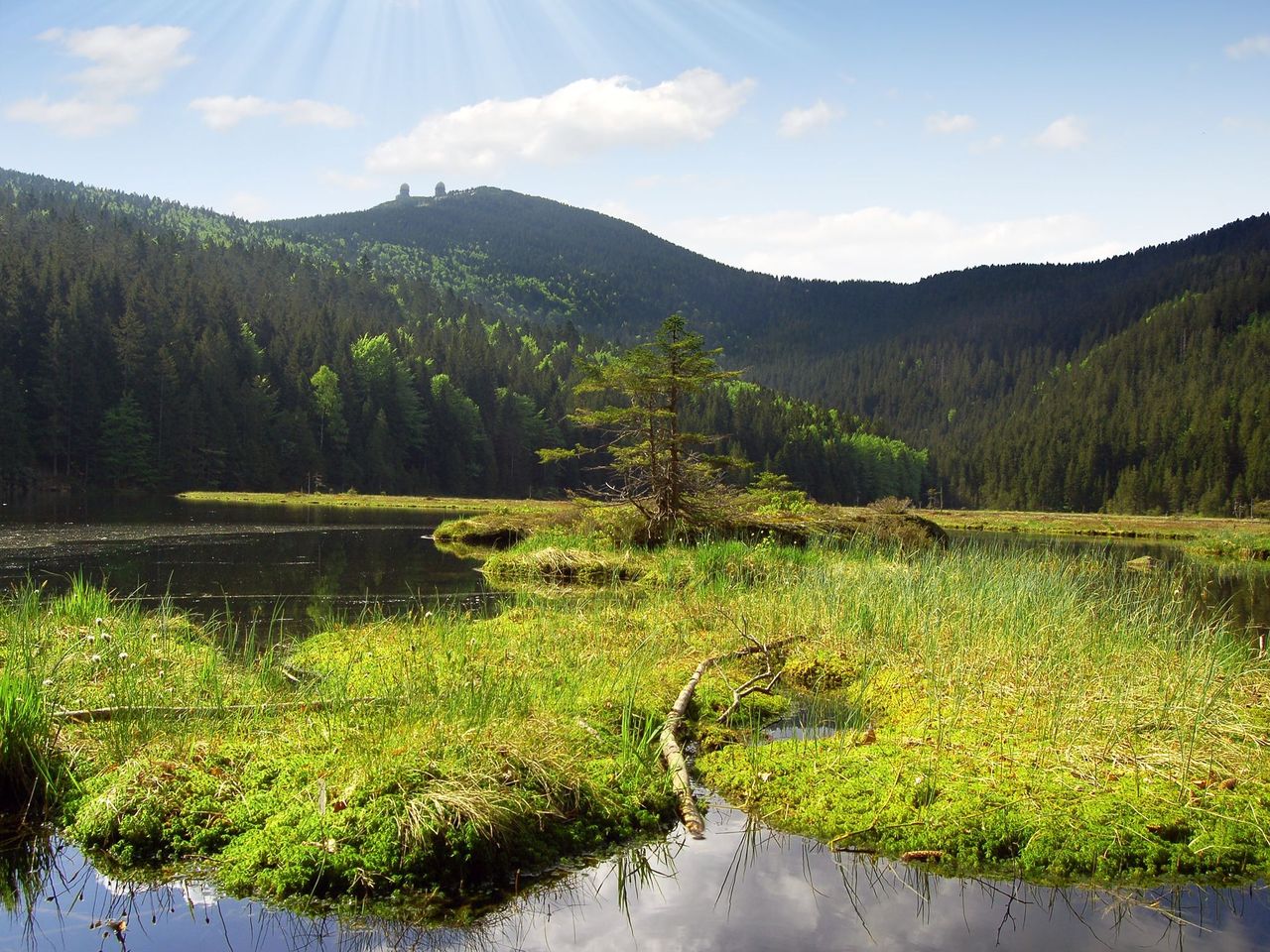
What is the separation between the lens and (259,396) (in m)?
89.1

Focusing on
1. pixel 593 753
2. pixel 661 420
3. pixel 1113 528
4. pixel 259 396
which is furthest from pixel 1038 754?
pixel 259 396

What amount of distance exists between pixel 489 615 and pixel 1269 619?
15.8 m

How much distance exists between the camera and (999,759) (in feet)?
25.0

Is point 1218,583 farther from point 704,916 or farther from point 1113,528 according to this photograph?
point 1113,528

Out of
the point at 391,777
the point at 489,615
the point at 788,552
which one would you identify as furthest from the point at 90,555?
the point at 391,777

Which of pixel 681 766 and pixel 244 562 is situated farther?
pixel 244 562

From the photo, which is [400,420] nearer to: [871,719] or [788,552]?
[788,552]

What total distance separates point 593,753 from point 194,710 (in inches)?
128

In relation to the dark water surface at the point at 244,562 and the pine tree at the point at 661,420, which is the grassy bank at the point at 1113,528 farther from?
the pine tree at the point at 661,420

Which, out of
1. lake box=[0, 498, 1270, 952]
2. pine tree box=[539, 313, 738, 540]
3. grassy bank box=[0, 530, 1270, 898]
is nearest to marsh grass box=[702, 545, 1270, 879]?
grassy bank box=[0, 530, 1270, 898]

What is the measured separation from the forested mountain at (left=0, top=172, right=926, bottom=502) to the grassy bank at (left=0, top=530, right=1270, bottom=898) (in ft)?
236

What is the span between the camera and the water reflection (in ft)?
16.9

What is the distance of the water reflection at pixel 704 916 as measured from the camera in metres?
5.14

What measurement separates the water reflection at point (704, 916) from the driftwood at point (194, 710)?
1.43 metres
